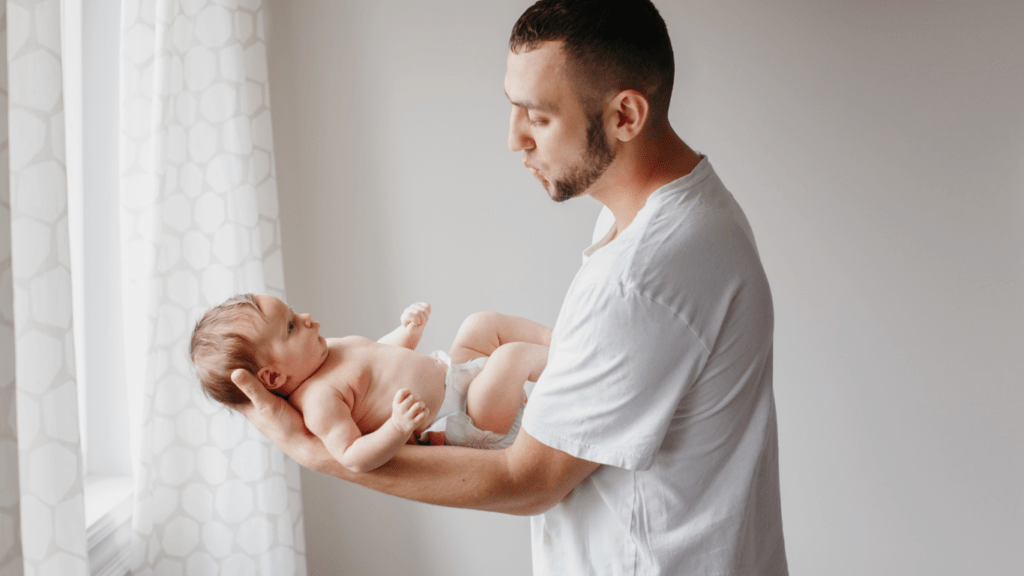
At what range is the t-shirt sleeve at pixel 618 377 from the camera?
3.01 feet

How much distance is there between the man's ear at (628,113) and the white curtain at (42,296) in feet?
2.94

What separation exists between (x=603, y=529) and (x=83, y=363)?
1.62 metres

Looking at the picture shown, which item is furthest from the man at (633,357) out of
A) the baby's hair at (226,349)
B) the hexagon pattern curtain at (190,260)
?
the hexagon pattern curtain at (190,260)

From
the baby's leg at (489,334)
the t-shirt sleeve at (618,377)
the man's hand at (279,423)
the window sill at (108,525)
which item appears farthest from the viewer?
the window sill at (108,525)

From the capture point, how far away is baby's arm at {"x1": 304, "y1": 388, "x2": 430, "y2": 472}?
1.08 meters

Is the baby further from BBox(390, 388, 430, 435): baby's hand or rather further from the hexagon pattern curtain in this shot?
the hexagon pattern curtain

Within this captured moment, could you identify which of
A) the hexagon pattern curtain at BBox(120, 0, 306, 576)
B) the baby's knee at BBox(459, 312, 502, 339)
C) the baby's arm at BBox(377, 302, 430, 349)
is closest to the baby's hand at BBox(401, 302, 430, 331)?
the baby's arm at BBox(377, 302, 430, 349)

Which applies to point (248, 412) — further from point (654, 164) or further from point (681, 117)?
point (681, 117)

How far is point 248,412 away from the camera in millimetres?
1234

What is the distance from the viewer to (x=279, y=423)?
3.95ft

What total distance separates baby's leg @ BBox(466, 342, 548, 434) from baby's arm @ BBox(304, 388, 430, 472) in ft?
0.62

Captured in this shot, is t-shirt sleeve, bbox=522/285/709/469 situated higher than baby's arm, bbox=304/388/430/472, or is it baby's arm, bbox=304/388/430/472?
t-shirt sleeve, bbox=522/285/709/469

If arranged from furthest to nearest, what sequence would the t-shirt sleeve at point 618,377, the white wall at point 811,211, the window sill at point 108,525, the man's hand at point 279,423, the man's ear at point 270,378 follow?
the white wall at point 811,211 → the window sill at point 108,525 → the man's ear at point 270,378 → the man's hand at point 279,423 → the t-shirt sleeve at point 618,377

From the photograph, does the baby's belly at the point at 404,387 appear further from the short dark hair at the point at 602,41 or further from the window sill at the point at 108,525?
the window sill at the point at 108,525
